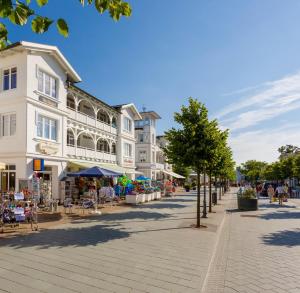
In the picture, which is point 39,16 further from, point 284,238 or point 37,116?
point 37,116

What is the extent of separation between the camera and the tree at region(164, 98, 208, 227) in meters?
12.5

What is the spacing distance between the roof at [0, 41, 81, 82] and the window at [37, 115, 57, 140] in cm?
451

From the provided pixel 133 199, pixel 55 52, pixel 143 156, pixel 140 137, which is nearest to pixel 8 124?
pixel 55 52

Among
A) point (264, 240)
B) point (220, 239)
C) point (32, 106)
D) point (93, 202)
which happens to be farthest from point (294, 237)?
point (32, 106)

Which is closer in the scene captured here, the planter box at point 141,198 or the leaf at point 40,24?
the leaf at point 40,24

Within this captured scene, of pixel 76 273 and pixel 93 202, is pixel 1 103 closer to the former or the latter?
pixel 93 202

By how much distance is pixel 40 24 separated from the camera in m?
2.91

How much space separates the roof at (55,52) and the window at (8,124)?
423cm

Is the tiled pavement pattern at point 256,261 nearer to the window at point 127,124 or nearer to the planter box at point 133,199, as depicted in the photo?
the planter box at point 133,199

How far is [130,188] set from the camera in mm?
25172

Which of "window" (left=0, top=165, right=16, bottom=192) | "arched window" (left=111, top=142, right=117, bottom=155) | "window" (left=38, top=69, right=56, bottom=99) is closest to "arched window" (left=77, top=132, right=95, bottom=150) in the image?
"arched window" (left=111, top=142, right=117, bottom=155)

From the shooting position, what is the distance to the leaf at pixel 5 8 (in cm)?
266

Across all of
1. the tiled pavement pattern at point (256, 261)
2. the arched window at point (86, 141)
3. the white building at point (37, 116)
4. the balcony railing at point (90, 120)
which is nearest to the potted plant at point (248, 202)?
the tiled pavement pattern at point (256, 261)

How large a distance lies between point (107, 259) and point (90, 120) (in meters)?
20.6
